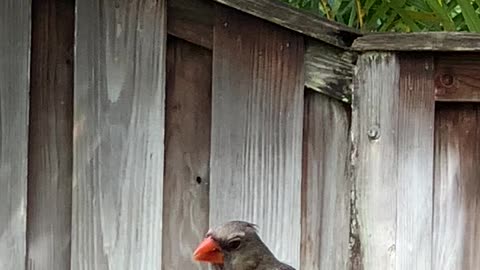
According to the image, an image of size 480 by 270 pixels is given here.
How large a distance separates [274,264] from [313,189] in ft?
0.51

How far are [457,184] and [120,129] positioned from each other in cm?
64

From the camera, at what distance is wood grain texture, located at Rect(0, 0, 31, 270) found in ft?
7.06

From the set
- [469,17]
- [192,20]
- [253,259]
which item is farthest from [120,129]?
[469,17]

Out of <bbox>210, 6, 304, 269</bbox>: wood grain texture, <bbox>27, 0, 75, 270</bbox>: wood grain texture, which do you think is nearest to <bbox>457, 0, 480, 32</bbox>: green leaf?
<bbox>210, 6, 304, 269</bbox>: wood grain texture

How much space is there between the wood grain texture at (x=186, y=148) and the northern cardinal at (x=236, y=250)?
0.10 meters

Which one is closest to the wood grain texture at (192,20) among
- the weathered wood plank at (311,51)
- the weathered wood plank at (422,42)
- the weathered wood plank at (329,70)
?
the weathered wood plank at (311,51)

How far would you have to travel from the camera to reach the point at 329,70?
198cm

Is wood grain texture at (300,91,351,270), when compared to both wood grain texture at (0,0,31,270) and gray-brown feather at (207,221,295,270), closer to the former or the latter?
gray-brown feather at (207,221,295,270)

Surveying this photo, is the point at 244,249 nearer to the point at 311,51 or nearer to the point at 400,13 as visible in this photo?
the point at 311,51

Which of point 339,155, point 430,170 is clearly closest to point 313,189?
point 339,155

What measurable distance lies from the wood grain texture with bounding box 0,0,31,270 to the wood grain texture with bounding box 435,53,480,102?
0.79 metres

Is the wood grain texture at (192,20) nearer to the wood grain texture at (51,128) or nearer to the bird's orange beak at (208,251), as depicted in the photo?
the wood grain texture at (51,128)

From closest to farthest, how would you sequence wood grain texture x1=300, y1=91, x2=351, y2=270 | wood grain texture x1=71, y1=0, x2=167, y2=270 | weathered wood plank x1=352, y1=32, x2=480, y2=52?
weathered wood plank x1=352, y1=32, x2=480, y2=52 < wood grain texture x1=300, y1=91, x2=351, y2=270 < wood grain texture x1=71, y1=0, x2=167, y2=270

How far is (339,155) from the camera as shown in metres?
1.99
